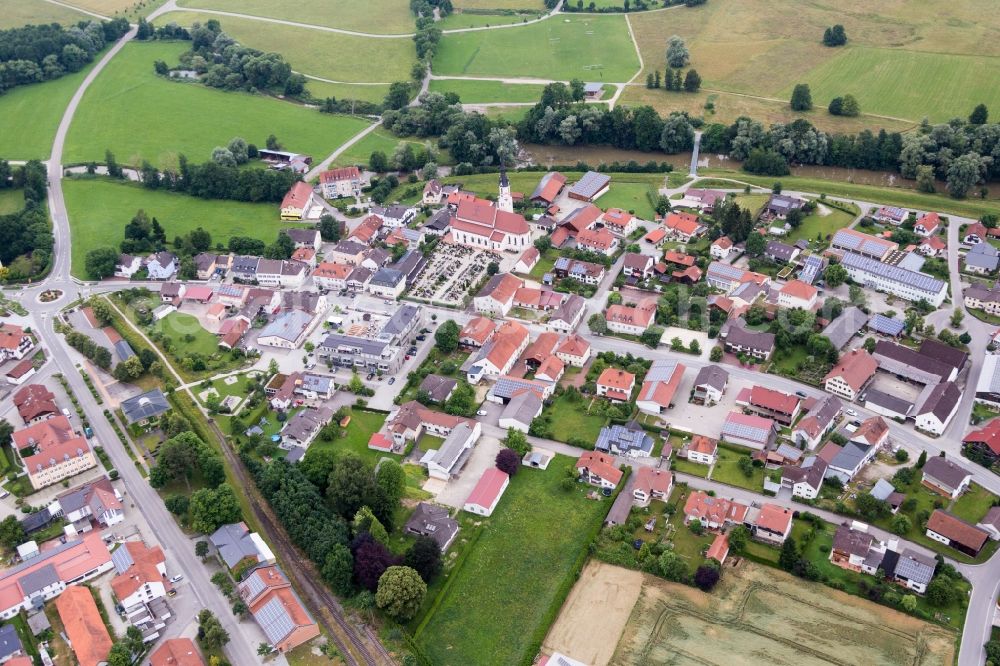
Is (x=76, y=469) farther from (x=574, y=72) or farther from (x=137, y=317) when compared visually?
(x=574, y=72)

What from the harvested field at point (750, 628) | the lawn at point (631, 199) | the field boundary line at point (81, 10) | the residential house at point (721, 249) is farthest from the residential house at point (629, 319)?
the field boundary line at point (81, 10)

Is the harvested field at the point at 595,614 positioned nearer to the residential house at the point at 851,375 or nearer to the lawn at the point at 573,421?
the lawn at the point at 573,421

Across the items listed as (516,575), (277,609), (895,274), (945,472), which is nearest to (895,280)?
(895,274)

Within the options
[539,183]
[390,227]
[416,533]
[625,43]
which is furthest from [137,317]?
[625,43]

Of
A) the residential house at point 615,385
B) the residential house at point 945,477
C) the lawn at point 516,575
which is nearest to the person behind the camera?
the lawn at point 516,575

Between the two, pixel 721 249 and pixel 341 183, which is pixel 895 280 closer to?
pixel 721 249

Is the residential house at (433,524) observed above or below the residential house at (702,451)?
below

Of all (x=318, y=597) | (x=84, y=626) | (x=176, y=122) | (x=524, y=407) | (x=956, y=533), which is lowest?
(x=318, y=597)
